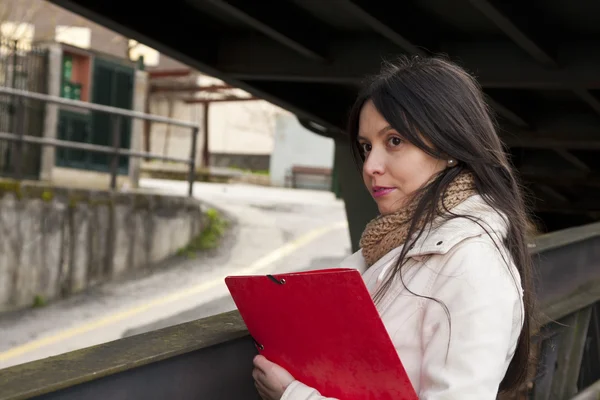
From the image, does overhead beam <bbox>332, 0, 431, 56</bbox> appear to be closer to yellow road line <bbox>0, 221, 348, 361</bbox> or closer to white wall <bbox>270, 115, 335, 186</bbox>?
yellow road line <bbox>0, 221, 348, 361</bbox>

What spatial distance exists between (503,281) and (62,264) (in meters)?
9.33

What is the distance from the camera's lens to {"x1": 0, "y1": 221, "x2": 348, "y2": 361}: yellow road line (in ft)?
26.5

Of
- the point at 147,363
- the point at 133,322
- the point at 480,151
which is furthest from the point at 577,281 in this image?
the point at 133,322

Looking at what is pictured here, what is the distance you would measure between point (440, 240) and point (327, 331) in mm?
298

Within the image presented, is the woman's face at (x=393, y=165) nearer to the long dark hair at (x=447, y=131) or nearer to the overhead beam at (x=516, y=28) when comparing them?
the long dark hair at (x=447, y=131)

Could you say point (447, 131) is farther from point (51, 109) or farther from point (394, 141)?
point (51, 109)

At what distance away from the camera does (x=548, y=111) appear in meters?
6.84

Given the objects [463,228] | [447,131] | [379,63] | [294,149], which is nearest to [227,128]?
[294,149]

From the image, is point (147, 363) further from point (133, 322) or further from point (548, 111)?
point (133, 322)

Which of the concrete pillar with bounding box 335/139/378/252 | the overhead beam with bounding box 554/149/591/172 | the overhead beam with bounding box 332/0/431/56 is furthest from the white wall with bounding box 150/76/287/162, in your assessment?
the overhead beam with bounding box 332/0/431/56

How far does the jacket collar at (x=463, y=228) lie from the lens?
1540 mm

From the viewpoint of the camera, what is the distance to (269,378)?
1.76 m

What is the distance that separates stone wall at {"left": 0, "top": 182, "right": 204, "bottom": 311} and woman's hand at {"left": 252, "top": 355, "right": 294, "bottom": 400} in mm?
8382

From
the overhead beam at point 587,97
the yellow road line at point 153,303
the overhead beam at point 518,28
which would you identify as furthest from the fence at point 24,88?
the overhead beam at point 518,28
